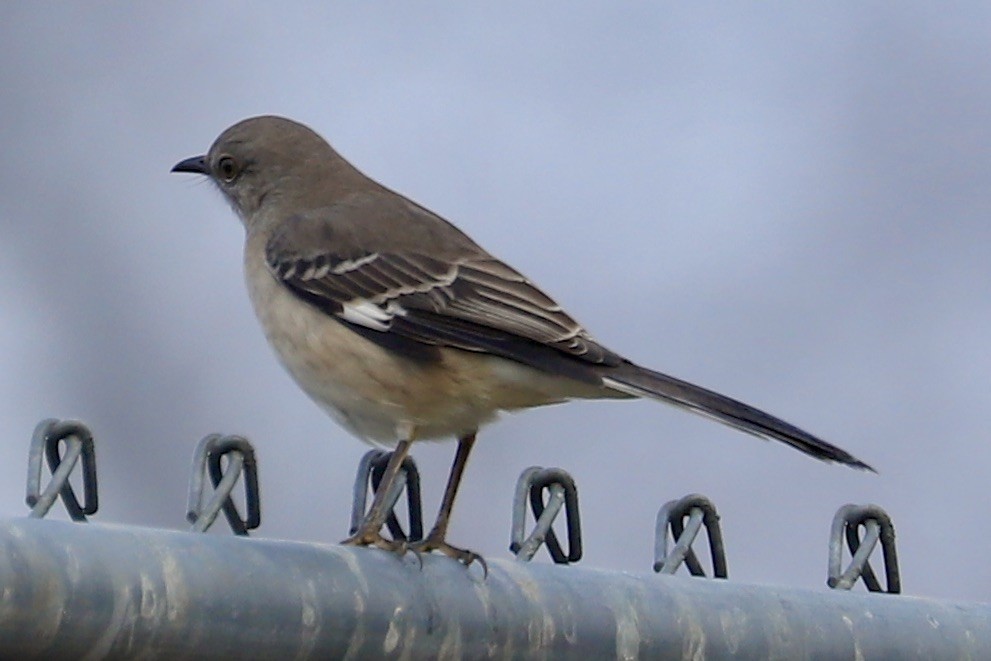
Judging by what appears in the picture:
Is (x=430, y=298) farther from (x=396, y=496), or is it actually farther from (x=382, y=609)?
(x=382, y=609)

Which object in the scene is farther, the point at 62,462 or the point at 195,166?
the point at 195,166

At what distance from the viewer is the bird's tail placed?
9.67ft

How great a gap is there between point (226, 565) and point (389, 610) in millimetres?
272

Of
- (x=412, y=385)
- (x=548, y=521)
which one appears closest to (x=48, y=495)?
(x=548, y=521)

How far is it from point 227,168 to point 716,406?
255 cm

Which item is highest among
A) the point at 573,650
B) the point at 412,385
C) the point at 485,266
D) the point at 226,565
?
the point at 485,266

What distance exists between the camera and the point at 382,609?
2.15m

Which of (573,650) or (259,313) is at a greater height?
(259,313)

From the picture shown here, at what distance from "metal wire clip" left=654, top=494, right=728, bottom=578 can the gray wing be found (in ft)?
1.57

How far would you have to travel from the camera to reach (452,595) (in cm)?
226

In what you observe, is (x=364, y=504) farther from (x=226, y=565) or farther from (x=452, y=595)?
(x=226, y=565)

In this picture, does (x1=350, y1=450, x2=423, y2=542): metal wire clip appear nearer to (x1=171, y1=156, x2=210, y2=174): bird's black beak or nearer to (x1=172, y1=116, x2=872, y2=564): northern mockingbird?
(x1=172, y1=116, x2=872, y2=564): northern mockingbird

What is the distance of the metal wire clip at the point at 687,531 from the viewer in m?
3.21

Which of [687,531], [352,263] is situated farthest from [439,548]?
[352,263]
